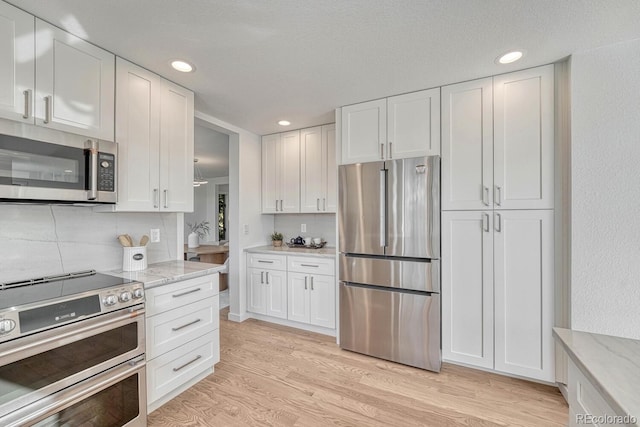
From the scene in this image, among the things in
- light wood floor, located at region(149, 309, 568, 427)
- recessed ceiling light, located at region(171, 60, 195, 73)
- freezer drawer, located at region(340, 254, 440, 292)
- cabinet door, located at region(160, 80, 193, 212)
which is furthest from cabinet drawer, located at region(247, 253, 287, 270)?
recessed ceiling light, located at region(171, 60, 195, 73)

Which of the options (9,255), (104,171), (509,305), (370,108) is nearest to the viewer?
(9,255)

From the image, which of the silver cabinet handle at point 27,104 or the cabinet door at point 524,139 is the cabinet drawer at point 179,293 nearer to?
the silver cabinet handle at point 27,104

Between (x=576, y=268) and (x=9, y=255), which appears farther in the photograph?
(x=576, y=268)

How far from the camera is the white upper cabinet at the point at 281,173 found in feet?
11.5

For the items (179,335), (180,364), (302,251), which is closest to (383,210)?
(302,251)

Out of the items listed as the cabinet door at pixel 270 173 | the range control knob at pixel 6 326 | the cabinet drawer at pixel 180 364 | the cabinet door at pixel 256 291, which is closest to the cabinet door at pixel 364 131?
the cabinet door at pixel 270 173

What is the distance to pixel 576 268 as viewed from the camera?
1.82 meters

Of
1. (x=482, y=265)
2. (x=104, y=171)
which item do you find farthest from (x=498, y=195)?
(x=104, y=171)

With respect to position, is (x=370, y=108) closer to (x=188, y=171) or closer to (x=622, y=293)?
(x=188, y=171)

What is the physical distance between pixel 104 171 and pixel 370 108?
221 cm

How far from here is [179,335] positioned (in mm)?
1910

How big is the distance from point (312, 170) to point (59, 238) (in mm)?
2422

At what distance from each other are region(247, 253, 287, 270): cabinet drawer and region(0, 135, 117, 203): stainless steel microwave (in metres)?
1.82

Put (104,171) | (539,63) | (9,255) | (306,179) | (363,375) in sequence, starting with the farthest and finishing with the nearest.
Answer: (306,179) < (363,375) < (539,63) < (104,171) < (9,255)
